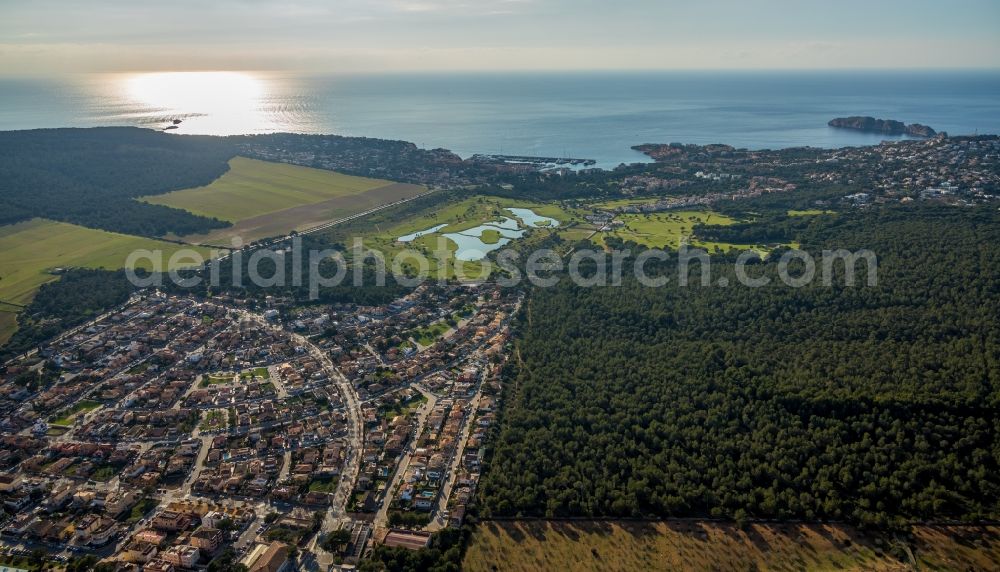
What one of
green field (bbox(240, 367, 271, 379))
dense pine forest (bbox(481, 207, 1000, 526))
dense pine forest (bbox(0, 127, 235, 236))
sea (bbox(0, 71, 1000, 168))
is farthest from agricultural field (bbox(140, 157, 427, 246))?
dense pine forest (bbox(481, 207, 1000, 526))

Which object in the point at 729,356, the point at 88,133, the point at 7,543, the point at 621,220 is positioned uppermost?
the point at 88,133

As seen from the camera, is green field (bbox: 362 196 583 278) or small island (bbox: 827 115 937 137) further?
small island (bbox: 827 115 937 137)

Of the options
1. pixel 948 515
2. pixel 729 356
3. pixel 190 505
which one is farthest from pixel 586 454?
pixel 190 505

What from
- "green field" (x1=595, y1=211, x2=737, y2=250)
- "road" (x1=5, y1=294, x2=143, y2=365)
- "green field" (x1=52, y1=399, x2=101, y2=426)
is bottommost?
"green field" (x1=52, y1=399, x2=101, y2=426)

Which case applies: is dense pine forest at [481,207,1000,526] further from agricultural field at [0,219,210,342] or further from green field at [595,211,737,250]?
agricultural field at [0,219,210,342]

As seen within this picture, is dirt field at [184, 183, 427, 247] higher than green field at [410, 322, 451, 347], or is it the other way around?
dirt field at [184, 183, 427, 247]

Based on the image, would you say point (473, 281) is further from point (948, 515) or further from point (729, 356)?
point (948, 515)

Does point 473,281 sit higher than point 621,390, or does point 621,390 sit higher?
point 473,281

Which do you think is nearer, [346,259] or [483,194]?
[346,259]

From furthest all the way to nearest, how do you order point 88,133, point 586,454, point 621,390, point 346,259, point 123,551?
point 88,133 < point 346,259 < point 621,390 < point 586,454 < point 123,551
